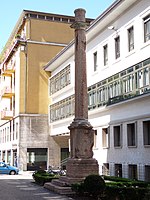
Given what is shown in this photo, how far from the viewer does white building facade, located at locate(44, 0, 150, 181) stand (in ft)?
79.4

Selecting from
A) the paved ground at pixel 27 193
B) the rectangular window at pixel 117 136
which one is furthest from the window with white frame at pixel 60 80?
the paved ground at pixel 27 193

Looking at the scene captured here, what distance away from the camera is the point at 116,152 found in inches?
1096

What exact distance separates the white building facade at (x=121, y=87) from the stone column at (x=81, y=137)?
517 cm

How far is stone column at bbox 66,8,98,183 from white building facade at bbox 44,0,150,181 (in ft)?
17.0

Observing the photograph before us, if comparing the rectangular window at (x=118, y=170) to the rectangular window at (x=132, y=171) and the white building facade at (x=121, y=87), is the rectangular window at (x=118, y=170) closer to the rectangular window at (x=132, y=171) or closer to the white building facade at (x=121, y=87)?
the white building facade at (x=121, y=87)

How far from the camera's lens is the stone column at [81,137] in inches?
731

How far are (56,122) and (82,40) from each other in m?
24.4

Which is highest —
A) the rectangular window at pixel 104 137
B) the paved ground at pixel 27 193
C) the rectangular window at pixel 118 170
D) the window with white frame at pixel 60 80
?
the window with white frame at pixel 60 80

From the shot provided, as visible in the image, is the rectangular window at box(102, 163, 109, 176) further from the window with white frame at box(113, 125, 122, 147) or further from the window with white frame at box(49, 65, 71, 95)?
the window with white frame at box(49, 65, 71, 95)

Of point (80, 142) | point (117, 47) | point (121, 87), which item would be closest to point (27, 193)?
point (80, 142)

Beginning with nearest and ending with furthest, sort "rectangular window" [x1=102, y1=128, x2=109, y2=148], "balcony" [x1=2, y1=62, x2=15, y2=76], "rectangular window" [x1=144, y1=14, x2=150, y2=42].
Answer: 1. "rectangular window" [x1=144, y1=14, x2=150, y2=42]
2. "rectangular window" [x1=102, y1=128, x2=109, y2=148]
3. "balcony" [x1=2, y1=62, x2=15, y2=76]

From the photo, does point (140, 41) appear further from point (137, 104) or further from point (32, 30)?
point (32, 30)

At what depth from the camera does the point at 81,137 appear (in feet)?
62.1

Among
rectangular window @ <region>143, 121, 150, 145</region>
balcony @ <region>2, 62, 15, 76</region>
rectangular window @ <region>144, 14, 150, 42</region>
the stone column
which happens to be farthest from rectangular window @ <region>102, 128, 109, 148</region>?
balcony @ <region>2, 62, 15, 76</region>
